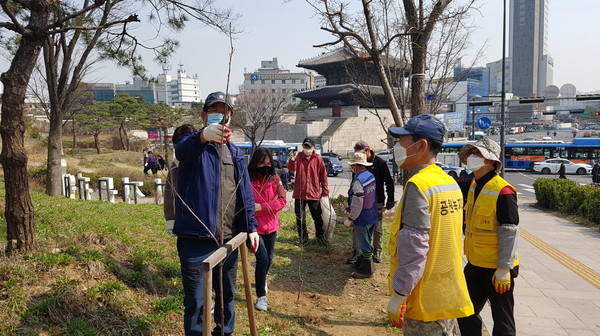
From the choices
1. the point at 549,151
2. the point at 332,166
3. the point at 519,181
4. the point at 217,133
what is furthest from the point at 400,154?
the point at 549,151

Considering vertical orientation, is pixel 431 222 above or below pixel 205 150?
below

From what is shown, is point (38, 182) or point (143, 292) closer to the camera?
point (143, 292)

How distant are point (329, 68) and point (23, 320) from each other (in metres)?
52.6

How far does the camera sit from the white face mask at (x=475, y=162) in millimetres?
3358

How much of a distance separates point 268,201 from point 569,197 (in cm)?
1153

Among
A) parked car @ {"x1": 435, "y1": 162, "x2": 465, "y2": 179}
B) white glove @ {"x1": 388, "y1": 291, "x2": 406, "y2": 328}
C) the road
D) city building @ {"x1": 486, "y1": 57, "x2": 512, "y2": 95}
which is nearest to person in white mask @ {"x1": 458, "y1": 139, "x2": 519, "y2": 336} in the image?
white glove @ {"x1": 388, "y1": 291, "x2": 406, "y2": 328}

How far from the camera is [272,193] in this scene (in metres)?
4.60

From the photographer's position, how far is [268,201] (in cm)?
455

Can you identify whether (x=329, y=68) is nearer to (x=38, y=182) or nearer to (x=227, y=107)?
(x=38, y=182)

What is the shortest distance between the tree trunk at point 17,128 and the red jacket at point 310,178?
136 inches

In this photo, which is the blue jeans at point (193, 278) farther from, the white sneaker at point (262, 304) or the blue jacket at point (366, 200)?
→ the blue jacket at point (366, 200)

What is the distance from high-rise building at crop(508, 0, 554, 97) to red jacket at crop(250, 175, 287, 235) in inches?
6162

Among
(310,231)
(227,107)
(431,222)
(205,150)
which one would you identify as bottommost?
(310,231)

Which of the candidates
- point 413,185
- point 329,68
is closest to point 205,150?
point 413,185
